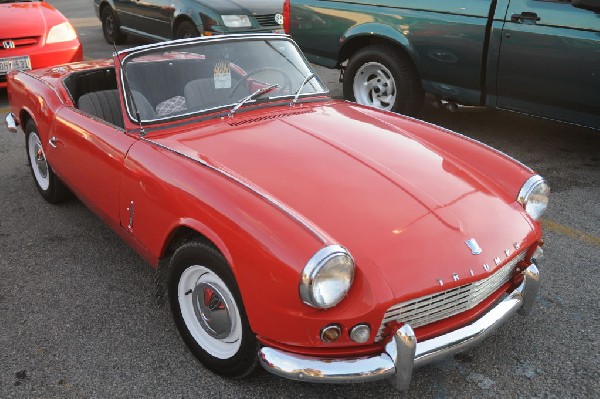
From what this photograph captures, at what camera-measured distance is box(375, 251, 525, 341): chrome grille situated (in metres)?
2.21

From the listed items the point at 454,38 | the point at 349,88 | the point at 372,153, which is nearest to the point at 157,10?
the point at 349,88

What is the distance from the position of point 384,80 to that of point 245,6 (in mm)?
2760

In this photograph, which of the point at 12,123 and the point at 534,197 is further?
the point at 12,123

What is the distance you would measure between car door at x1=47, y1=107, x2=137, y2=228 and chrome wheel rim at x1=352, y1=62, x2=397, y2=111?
3294 millimetres

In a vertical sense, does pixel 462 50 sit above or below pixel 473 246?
above

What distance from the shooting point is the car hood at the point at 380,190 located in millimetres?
2312

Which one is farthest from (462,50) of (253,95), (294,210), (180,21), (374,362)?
(180,21)

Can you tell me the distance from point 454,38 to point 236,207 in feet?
12.2

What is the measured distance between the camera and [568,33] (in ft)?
15.7

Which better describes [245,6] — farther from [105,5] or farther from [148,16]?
[105,5]

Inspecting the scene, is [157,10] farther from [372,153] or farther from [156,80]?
[372,153]

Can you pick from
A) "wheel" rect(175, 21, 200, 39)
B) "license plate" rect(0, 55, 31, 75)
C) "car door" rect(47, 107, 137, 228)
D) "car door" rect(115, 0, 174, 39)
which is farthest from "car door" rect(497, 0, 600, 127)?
"license plate" rect(0, 55, 31, 75)

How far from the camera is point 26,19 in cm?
693

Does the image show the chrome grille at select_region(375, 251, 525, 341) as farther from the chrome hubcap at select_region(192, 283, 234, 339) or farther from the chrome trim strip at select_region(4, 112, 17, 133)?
the chrome trim strip at select_region(4, 112, 17, 133)
